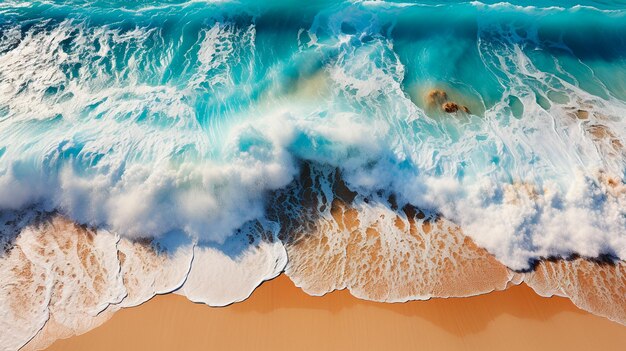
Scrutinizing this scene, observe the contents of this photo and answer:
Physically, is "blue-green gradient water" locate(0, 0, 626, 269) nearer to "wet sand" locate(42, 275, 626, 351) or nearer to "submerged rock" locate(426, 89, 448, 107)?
"submerged rock" locate(426, 89, 448, 107)

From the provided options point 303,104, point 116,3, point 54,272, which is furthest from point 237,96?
point 116,3

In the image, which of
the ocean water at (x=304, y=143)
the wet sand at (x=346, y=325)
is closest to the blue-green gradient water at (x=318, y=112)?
the ocean water at (x=304, y=143)

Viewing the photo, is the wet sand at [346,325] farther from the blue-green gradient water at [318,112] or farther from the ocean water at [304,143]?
the blue-green gradient water at [318,112]

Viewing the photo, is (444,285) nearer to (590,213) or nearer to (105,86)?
(590,213)

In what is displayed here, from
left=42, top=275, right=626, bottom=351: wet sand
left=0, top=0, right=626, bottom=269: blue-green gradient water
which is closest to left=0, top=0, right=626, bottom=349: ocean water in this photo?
left=0, top=0, right=626, bottom=269: blue-green gradient water

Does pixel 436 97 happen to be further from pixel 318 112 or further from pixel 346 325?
pixel 346 325

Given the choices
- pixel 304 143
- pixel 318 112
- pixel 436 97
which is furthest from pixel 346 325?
pixel 436 97
